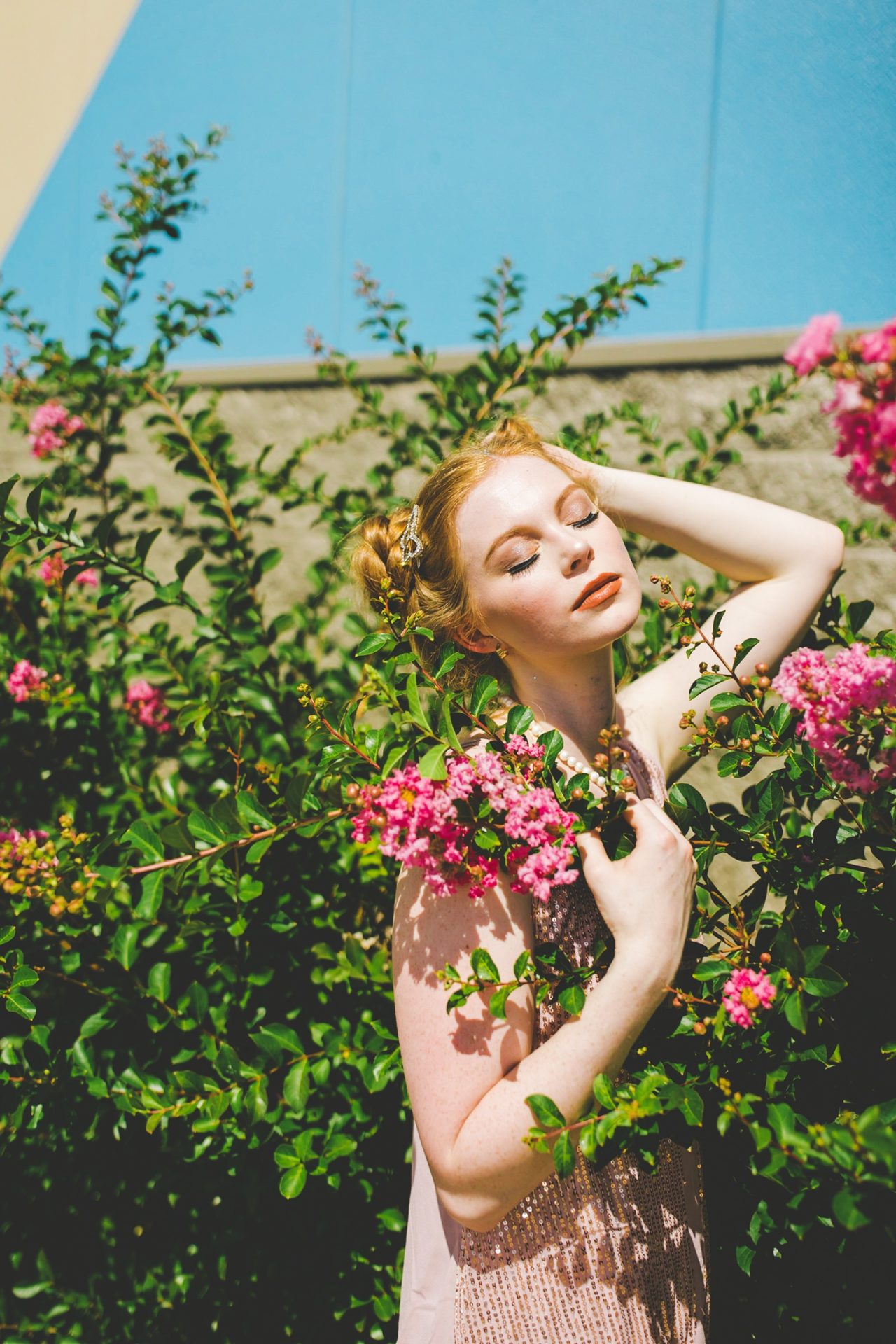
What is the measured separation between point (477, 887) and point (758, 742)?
0.43 meters

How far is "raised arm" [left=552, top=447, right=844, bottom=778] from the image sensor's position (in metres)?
1.42

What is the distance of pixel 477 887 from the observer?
1.08 meters

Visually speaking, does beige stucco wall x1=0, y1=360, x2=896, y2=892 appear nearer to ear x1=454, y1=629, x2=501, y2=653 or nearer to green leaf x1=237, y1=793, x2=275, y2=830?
ear x1=454, y1=629, x2=501, y2=653

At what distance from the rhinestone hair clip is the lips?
285 mm

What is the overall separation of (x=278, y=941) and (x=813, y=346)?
150cm

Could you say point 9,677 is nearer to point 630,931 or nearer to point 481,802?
point 481,802

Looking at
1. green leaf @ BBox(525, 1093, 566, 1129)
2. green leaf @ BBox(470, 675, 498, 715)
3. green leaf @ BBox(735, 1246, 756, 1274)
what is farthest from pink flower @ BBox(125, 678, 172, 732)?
green leaf @ BBox(735, 1246, 756, 1274)

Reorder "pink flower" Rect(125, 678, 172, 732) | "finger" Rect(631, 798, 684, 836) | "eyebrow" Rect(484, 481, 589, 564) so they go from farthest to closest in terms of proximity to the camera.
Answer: "pink flower" Rect(125, 678, 172, 732) → "eyebrow" Rect(484, 481, 589, 564) → "finger" Rect(631, 798, 684, 836)

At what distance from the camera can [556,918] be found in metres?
1.20

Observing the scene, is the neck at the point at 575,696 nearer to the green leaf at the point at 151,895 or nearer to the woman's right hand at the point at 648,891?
the woman's right hand at the point at 648,891

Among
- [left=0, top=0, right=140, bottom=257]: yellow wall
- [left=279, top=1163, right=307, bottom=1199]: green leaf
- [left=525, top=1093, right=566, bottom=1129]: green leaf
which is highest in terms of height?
[left=0, top=0, right=140, bottom=257]: yellow wall

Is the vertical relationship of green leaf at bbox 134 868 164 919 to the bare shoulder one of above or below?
below

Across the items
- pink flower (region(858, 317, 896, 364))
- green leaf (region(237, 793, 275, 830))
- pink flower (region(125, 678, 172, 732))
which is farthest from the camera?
pink flower (region(125, 678, 172, 732))

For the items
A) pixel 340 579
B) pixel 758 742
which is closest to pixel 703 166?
pixel 340 579
